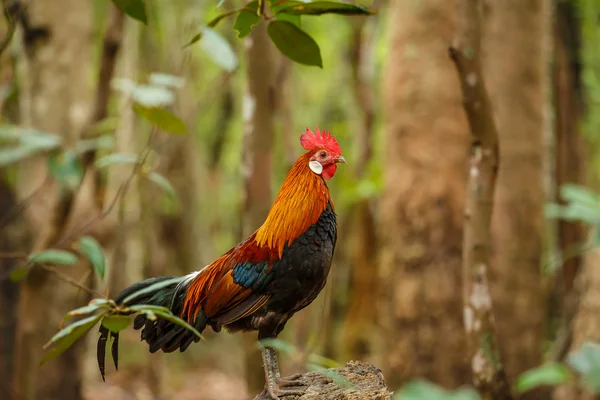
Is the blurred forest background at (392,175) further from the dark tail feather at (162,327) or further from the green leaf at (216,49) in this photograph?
the dark tail feather at (162,327)

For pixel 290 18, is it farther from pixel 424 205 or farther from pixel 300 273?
pixel 424 205

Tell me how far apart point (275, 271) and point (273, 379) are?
18.1 inches

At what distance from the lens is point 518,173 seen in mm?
5086

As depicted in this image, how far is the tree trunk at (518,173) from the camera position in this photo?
4.96 m

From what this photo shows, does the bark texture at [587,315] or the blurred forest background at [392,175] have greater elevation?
the blurred forest background at [392,175]

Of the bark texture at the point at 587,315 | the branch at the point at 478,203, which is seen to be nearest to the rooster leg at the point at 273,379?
the branch at the point at 478,203

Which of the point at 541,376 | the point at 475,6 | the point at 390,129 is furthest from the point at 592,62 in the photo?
the point at 541,376

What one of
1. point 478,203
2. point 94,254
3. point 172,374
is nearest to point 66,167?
point 94,254

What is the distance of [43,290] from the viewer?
13.8 ft

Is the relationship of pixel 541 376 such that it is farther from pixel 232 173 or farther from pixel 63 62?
pixel 232 173

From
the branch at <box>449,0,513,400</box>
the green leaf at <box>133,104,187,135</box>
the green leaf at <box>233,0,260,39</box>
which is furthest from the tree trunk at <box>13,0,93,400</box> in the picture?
the green leaf at <box>233,0,260,39</box>

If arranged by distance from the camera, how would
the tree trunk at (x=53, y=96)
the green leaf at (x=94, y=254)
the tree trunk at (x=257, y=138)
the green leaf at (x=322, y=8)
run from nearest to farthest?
the green leaf at (x=322, y=8), the green leaf at (x=94, y=254), the tree trunk at (x=257, y=138), the tree trunk at (x=53, y=96)

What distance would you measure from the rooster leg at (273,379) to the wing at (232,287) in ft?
0.69

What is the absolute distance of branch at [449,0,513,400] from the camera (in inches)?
Result: 113
